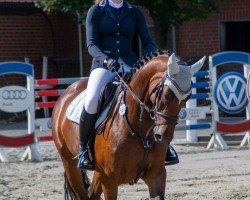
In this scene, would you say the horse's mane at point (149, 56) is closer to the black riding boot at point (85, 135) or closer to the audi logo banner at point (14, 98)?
the black riding boot at point (85, 135)

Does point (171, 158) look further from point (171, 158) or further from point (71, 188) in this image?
point (71, 188)

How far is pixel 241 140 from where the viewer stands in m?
16.8

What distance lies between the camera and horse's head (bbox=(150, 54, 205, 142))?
6.58 metres

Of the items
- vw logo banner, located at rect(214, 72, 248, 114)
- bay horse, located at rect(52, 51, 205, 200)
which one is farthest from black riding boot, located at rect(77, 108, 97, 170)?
vw logo banner, located at rect(214, 72, 248, 114)

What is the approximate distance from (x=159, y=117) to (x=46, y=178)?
240 inches

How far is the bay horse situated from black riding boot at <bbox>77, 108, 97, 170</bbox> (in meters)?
0.10

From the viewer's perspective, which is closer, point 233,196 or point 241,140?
point 233,196

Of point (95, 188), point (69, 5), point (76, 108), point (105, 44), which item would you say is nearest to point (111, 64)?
point (105, 44)

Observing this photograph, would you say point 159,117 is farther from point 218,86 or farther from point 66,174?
point 218,86

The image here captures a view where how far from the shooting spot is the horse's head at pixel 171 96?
658 cm

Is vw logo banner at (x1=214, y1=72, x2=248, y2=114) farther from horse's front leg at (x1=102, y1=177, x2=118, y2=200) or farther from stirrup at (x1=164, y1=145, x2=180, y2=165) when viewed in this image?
horse's front leg at (x1=102, y1=177, x2=118, y2=200)

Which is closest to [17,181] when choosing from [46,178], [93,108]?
[46,178]

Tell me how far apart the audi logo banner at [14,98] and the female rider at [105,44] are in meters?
6.69

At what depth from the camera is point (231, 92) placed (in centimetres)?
1559
